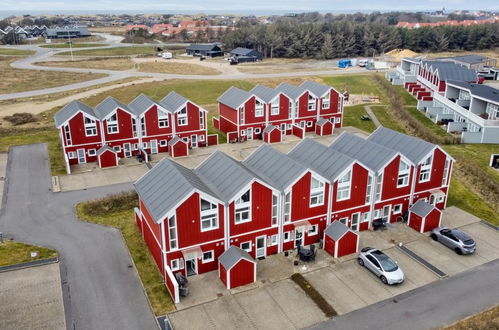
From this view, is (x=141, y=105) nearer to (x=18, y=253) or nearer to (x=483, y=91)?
(x=18, y=253)

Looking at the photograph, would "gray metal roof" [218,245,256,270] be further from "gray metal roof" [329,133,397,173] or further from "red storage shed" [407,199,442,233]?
"red storage shed" [407,199,442,233]

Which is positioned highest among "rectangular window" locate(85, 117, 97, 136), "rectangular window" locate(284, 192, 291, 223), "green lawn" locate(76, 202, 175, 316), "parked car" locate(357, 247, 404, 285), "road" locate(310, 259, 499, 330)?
"rectangular window" locate(85, 117, 97, 136)

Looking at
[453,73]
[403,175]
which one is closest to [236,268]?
[403,175]

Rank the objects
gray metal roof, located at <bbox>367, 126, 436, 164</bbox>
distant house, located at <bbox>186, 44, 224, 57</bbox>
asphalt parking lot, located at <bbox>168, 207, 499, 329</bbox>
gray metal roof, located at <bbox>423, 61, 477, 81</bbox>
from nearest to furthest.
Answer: asphalt parking lot, located at <bbox>168, 207, 499, 329</bbox> < gray metal roof, located at <bbox>367, 126, 436, 164</bbox> < gray metal roof, located at <bbox>423, 61, 477, 81</bbox> < distant house, located at <bbox>186, 44, 224, 57</bbox>

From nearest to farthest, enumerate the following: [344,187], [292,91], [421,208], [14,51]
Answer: [344,187] < [421,208] < [292,91] < [14,51]

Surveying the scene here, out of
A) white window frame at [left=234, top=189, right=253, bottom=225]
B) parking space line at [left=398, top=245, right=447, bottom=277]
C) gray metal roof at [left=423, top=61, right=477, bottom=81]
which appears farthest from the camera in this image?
gray metal roof at [left=423, top=61, right=477, bottom=81]

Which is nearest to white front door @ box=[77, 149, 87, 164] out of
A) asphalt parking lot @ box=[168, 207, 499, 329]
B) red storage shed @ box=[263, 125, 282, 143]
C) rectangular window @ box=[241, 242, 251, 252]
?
red storage shed @ box=[263, 125, 282, 143]
